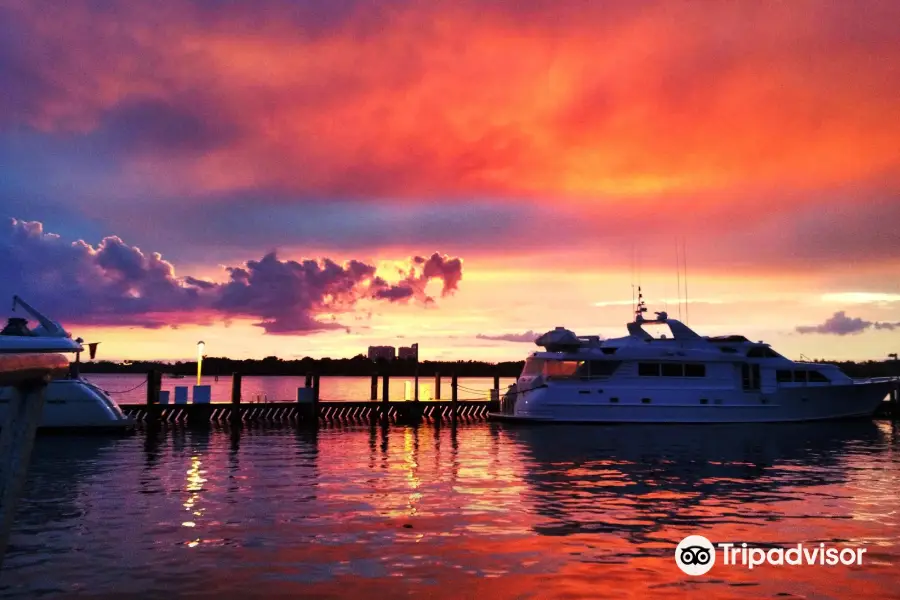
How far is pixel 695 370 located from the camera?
4138cm

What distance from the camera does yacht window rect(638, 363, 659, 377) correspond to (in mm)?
40750

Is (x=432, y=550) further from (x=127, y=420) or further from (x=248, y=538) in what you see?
(x=127, y=420)

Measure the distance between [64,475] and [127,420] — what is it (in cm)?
1443

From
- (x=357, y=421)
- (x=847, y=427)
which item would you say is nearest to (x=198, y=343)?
(x=357, y=421)

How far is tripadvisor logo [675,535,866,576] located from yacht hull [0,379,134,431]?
2993 cm

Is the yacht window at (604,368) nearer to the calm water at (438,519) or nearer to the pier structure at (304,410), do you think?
the calm water at (438,519)

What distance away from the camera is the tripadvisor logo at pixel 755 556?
12.5m

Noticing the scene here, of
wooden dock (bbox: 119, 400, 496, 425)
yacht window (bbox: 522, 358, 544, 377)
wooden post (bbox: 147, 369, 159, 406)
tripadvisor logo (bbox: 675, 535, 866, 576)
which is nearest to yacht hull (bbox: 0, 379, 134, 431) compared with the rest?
wooden dock (bbox: 119, 400, 496, 425)

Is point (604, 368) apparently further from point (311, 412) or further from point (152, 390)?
point (152, 390)

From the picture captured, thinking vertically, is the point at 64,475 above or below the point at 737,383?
below

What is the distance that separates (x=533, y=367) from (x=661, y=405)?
23.7 feet

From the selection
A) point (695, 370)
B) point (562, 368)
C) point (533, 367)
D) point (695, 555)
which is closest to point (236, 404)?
point (533, 367)

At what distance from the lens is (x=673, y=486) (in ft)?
68.5

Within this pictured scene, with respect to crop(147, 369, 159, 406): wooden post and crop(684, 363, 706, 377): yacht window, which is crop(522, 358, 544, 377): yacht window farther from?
crop(147, 369, 159, 406): wooden post
